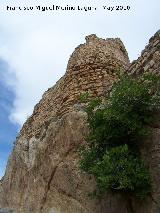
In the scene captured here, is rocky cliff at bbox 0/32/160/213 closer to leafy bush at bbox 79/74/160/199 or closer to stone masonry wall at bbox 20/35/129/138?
Answer: stone masonry wall at bbox 20/35/129/138

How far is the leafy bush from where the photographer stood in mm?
11922

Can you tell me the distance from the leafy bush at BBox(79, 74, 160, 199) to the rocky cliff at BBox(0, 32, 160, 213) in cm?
36

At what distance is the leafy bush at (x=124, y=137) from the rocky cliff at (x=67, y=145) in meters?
0.36

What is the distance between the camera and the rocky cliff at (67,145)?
1386cm

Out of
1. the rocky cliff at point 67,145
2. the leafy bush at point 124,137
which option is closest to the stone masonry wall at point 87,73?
the rocky cliff at point 67,145

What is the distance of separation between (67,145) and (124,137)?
3.63 meters

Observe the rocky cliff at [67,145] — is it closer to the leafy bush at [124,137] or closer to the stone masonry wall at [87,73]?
the stone masonry wall at [87,73]

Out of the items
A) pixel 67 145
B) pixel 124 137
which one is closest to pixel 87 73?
pixel 67 145

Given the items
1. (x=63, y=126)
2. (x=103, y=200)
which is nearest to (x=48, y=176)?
(x=63, y=126)

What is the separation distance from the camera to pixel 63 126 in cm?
1664

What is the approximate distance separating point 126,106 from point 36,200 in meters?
6.34

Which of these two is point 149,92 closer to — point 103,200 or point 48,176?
point 103,200

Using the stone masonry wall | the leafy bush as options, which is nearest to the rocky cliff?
the stone masonry wall

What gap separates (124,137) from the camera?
12.9 metres
